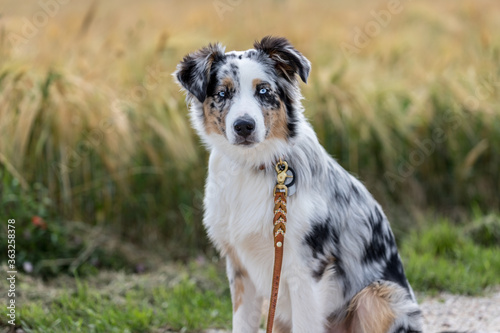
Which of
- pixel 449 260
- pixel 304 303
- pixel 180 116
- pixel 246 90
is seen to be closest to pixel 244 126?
pixel 246 90

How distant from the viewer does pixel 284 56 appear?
3309mm

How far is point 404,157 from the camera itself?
21.0 feet

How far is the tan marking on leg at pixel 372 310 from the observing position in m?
3.23

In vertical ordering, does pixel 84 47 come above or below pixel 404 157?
above

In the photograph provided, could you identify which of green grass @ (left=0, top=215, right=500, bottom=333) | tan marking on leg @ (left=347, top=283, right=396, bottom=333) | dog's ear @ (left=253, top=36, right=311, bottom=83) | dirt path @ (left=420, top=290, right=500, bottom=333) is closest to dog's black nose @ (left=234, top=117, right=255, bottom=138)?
dog's ear @ (left=253, top=36, right=311, bottom=83)

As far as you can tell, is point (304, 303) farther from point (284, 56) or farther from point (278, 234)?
point (284, 56)

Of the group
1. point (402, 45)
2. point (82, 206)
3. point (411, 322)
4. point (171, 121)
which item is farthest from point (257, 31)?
point (411, 322)

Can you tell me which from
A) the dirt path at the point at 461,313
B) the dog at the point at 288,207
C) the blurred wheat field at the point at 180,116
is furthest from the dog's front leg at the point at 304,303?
the blurred wheat field at the point at 180,116

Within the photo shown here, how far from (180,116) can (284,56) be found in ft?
9.26

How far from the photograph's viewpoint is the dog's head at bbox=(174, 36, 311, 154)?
3.09 meters

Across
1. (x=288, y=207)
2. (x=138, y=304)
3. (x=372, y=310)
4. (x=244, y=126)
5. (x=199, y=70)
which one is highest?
(x=199, y=70)

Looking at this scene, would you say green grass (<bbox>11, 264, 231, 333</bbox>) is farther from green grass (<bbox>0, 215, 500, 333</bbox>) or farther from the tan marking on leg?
the tan marking on leg

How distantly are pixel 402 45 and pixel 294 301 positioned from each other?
569 centimetres

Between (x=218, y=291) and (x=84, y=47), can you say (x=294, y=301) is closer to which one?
(x=218, y=291)
